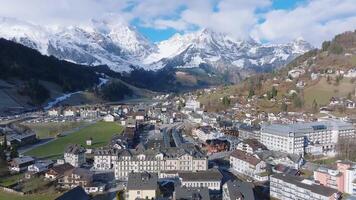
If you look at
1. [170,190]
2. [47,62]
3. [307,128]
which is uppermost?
[47,62]

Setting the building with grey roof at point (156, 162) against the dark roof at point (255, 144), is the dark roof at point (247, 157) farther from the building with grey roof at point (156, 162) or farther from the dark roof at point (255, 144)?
the dark roof at point (255, 144)

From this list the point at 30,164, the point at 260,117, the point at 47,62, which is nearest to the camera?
the point at 30,164

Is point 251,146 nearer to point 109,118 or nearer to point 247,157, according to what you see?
point 247,157

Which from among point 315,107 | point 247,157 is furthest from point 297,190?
point 315,107

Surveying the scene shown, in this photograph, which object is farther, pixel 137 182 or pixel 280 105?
pixel 280 105

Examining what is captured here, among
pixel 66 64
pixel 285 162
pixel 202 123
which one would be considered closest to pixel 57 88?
pixel 66 64

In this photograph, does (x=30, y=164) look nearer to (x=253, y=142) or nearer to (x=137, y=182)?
(x=137, y=182)

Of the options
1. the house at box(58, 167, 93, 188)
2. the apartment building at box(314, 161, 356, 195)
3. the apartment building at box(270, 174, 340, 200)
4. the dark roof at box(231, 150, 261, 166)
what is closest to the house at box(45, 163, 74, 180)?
the house at box(58, 167, 93, 188)

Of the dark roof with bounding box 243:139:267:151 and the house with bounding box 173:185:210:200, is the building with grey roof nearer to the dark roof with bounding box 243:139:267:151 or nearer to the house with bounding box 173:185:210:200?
the house with bounding box 173:185:210:200
